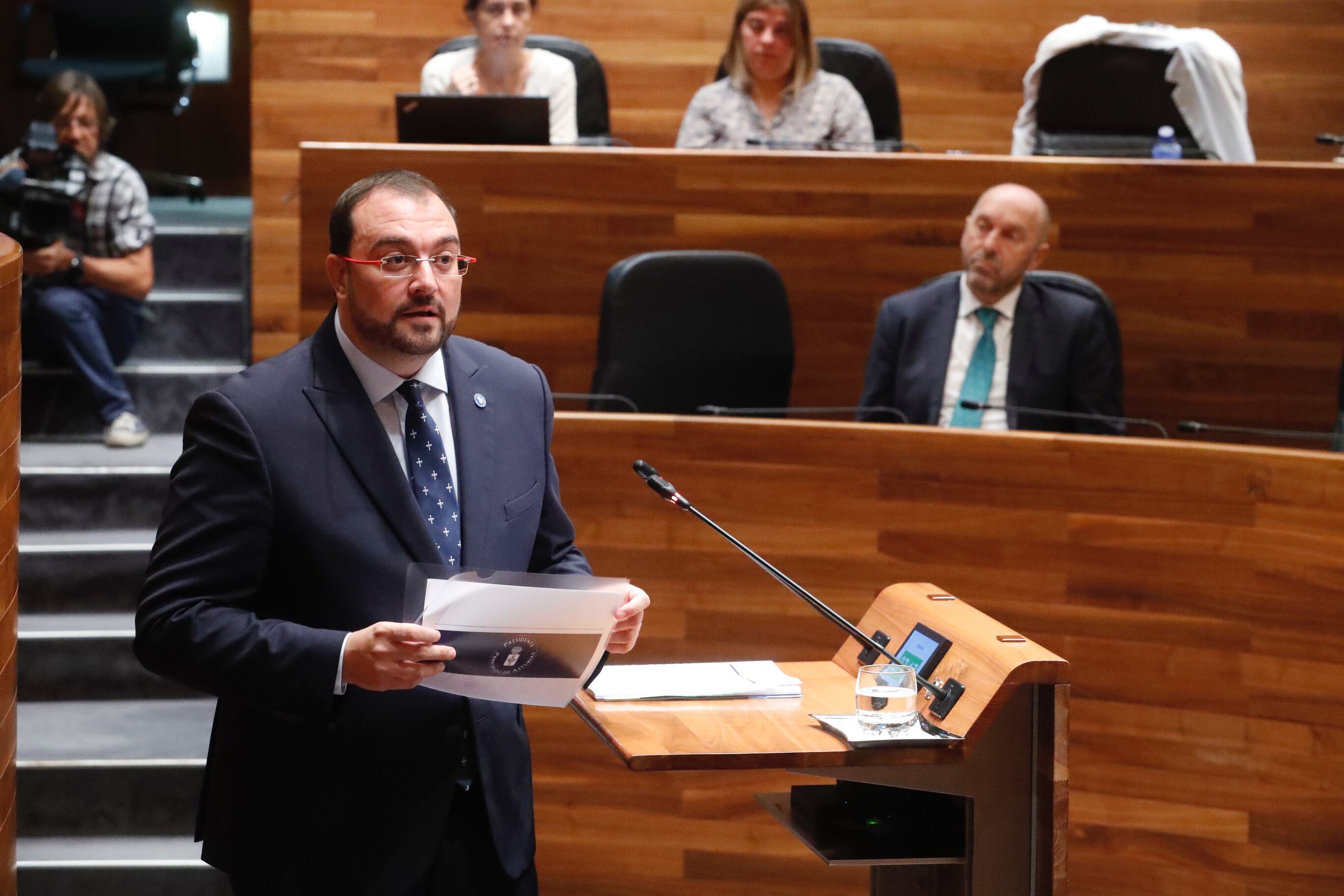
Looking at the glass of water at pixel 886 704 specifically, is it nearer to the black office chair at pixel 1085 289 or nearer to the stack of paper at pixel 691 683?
the stack of paper at pixel 691 683

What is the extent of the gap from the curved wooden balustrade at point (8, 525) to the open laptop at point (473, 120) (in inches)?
42.5

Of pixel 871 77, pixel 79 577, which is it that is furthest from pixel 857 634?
pixel 871 77

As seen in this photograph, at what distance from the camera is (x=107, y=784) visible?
258 cm

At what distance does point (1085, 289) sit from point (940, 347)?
255 millimetres

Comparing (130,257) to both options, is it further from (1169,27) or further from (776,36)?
(1169,27)

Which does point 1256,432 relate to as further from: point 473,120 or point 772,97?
point 473,120

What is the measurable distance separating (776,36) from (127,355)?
155 cm

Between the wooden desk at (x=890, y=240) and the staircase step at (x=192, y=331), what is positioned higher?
the wooden desk at (x=890, y=240)

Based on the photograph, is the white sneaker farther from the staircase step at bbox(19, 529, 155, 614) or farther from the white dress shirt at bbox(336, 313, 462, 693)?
the white dress shirt at bbox(336, 313, 462, 693)

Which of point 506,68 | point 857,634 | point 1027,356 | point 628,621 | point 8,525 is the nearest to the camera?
point 628,621

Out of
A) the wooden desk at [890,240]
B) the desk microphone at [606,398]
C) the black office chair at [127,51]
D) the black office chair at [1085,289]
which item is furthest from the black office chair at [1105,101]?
the black office chair at [127,51]

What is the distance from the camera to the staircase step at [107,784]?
257 cm

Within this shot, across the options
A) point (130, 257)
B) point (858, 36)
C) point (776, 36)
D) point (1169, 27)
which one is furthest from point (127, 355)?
point (1169, 27)

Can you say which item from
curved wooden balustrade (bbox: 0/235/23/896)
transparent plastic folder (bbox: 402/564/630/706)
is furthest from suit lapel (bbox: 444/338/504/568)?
curved wooden balustrade (bbox: 0/235/23/896)
